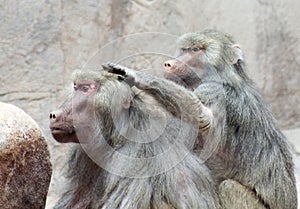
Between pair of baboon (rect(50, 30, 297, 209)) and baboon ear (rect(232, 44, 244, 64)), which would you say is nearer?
pair of baboon (rect(50, 30, 297, 209))

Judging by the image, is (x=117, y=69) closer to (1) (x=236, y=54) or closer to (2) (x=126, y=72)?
(2) (x=126, y=72)

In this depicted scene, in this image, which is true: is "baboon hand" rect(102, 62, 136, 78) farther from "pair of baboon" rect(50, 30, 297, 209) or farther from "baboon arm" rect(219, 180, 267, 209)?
"baboon arm" rect(219, 180, 267, 209)

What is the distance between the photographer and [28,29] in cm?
771

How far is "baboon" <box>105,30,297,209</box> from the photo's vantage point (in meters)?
5.47

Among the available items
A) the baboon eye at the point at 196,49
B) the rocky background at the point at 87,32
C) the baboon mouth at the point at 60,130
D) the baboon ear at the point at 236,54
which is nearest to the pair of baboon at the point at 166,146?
the baboon mouth at the point at 60,130

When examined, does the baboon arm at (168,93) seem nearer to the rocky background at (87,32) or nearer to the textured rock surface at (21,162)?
the textured rock surface at (21,162)

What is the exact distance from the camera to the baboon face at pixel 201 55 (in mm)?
5809

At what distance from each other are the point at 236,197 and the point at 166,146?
2.81 feet

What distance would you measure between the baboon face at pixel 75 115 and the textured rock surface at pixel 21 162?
0.19 metres

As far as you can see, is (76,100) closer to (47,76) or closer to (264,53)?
(47,76)

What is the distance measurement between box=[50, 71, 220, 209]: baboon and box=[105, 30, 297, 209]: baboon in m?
0.54

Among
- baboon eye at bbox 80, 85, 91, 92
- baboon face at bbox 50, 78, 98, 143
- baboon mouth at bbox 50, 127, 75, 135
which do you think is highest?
baboon eye at bbox 80, 85, 91, 92

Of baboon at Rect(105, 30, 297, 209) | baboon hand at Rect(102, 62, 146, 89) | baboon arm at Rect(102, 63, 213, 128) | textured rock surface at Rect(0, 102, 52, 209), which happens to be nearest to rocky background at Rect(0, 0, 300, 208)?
baboon at Rect(105, 30, 297, 209)

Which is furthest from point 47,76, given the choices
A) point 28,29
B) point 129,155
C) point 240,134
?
point 129,155
